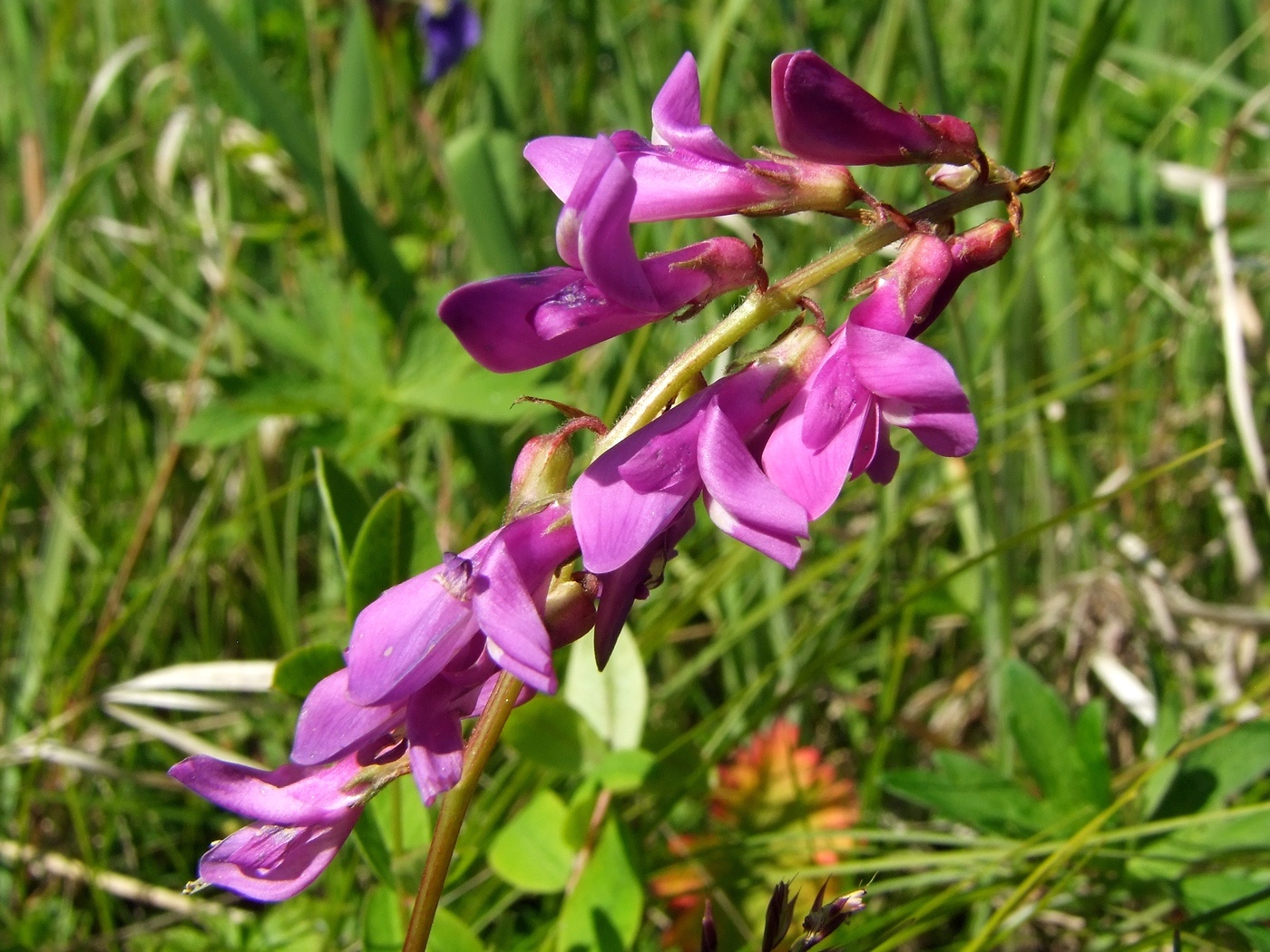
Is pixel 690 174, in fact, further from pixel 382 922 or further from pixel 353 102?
pixel 353 102

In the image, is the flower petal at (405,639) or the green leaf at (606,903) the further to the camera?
the green leaf at (606,903)

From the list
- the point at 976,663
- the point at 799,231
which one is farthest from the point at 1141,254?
the point at 976,663

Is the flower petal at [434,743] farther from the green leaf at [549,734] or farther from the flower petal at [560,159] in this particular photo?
the green leaf at [549,734]

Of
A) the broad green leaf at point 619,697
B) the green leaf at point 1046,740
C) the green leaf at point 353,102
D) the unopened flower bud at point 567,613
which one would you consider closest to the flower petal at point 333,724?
the unopened flower bud at point 567,613

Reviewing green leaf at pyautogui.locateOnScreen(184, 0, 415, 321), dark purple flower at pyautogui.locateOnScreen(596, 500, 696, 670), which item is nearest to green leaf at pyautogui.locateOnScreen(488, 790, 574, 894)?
dark purple flower at pyautogui.locateOnScreen(596, 500, 696, 670)

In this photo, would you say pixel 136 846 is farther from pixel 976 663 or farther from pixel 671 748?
pixel 976 663

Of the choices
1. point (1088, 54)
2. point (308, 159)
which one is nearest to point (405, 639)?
point (1088, 54)
